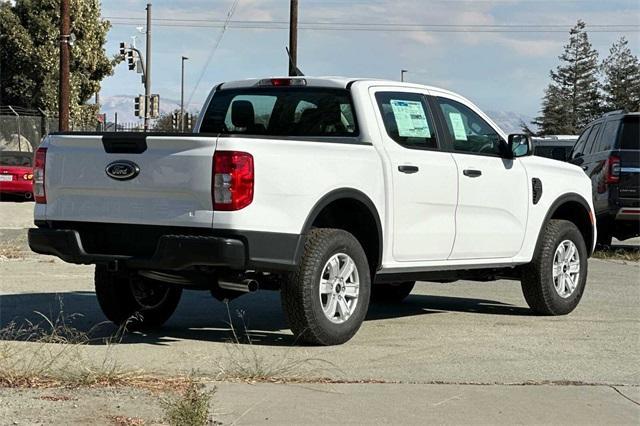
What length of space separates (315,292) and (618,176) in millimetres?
8499

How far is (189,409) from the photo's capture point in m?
4.91

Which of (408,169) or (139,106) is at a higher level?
(139,106)

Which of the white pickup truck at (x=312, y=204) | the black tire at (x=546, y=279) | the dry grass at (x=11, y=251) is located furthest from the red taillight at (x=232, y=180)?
the dry grass at (x=11, y=251)

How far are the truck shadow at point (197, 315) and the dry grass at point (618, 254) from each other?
18.3 ft

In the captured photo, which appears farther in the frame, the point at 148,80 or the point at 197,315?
the point at 148,80

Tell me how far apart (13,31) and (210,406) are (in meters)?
34.8

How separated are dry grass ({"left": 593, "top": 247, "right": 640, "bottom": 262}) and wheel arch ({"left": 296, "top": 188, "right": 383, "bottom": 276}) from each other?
8.29 meters

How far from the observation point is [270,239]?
263 inches

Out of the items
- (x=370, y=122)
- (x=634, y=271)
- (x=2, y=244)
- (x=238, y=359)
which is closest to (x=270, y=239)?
(x=238, y=359)

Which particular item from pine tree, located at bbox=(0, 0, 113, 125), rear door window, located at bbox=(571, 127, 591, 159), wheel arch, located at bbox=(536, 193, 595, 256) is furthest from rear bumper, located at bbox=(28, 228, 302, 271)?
pine tree, located at bbox=(0, 0, 113, 125)

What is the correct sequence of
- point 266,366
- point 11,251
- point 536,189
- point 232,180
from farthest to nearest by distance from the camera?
point 11,251
point 536,189
point 232,180
point 266,366

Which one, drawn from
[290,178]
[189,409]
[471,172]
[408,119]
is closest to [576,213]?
[471,172]

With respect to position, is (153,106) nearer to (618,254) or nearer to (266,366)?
(618,254)

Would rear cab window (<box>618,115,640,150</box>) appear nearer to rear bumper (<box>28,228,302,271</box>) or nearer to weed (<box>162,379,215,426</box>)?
rear bumper (<box>28,228,302,271</box>)
